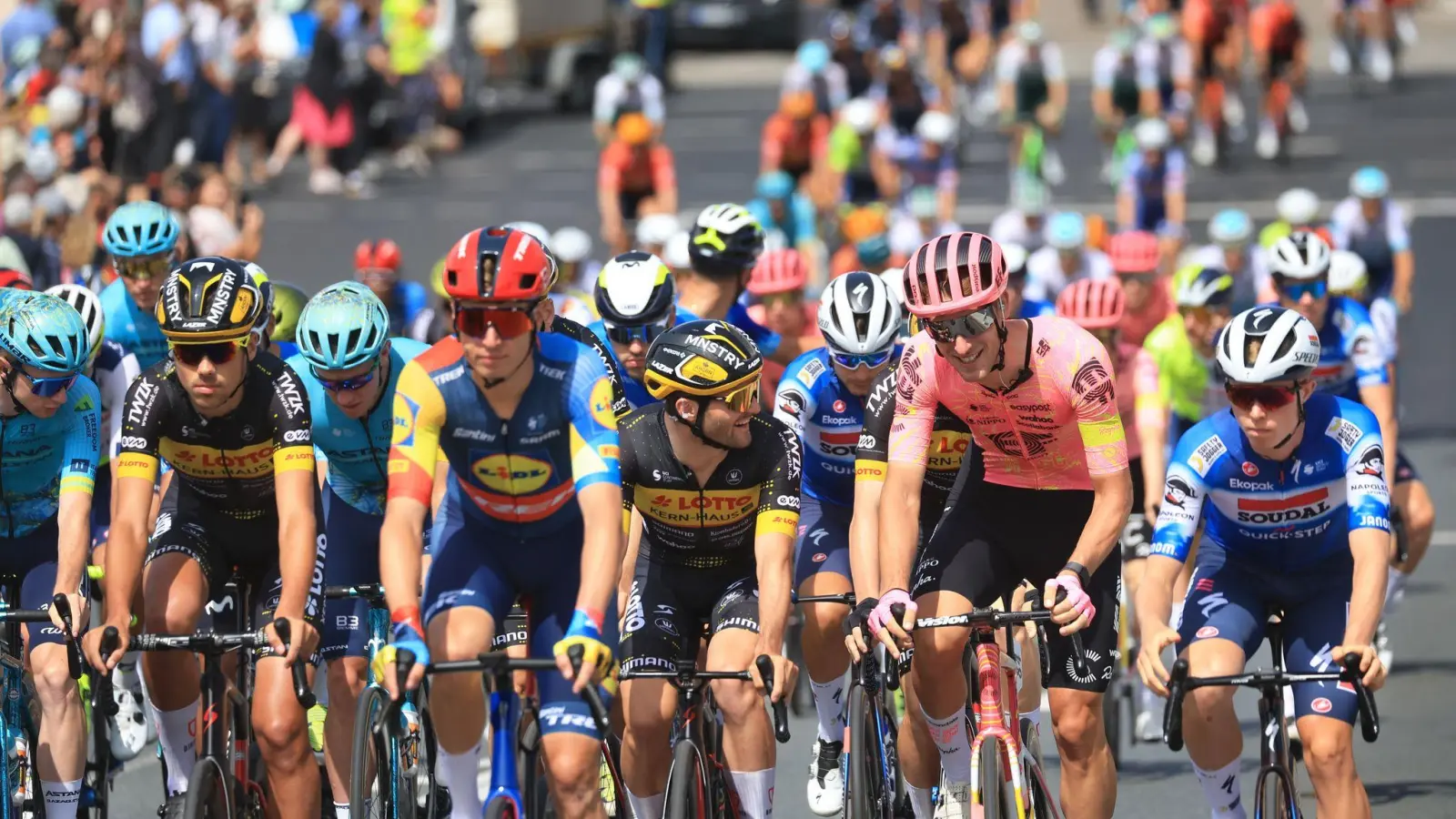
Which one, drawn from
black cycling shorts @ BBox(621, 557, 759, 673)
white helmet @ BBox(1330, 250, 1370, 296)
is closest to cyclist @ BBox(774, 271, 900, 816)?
black cycling shorts @ BBox(621, 557, 759, 673)

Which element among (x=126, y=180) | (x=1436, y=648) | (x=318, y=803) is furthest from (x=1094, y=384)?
(x=126, y=180)

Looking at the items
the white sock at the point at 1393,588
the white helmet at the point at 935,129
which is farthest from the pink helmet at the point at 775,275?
the white helmet at the point at 935,129

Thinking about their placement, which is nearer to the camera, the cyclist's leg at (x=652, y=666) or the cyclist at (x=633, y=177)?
the cyclist's leg at (x=652, y=666)

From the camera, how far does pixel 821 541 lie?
8.70 metres

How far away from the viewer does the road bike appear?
6.61 meters

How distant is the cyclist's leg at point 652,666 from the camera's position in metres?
7.18

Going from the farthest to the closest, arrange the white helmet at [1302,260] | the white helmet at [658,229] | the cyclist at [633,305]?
the white helmet at [658,229]
the white helmet at [1302,260]
the cyclist at [633,305]

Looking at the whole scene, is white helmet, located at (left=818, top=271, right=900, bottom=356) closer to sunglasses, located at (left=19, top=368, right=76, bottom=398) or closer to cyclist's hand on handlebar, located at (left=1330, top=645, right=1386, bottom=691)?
cyclist's hand on handlebar, located at (left=1330, top=645, right=1386, bottom=691)

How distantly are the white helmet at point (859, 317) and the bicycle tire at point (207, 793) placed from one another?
115 inches

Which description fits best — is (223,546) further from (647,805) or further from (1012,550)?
(1012,550)

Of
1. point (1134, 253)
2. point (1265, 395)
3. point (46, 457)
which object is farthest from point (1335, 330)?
point (46, 457)

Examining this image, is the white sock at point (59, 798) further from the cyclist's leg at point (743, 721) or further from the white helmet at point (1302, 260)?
the white helmet at point (1302, 260)

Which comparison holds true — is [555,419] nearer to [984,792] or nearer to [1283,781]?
[984,792]

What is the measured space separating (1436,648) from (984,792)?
5.91m
